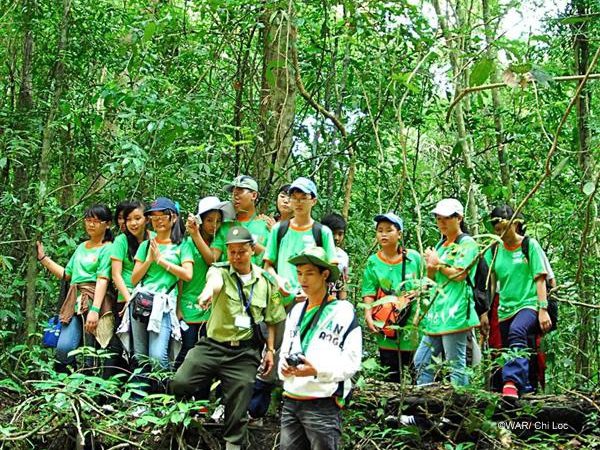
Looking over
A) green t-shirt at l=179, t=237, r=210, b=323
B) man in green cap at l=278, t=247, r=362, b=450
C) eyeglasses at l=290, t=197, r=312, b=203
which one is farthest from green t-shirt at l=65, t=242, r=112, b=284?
man in green cap at l=278, t=247, r=362, b=450

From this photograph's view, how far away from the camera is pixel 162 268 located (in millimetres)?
5598

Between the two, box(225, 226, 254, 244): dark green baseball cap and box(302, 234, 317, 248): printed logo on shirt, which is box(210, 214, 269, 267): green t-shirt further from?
box(225, 226, 254, 244): dark green baseball cap

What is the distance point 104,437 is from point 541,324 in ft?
11.1

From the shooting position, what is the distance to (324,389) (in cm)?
408

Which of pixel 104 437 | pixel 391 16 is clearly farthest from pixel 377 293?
pixel 391 16

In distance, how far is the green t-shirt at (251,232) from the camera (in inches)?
226

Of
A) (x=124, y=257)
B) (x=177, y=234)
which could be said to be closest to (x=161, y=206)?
(x=177, y=234)

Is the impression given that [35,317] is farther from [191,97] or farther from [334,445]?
[334,445]

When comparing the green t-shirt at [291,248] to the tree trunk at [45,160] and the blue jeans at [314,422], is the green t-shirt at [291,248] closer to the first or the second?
the blue jeans at [314,422]

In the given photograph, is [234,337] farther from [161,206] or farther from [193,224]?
[161,206]

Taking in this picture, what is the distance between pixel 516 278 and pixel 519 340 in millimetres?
502

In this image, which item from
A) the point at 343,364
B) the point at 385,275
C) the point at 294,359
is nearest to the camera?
the point at 294,359

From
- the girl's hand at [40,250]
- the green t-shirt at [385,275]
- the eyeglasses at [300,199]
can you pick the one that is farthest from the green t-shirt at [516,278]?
the girl's hand at [40,250]

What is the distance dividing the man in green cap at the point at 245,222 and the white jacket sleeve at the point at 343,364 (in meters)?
1.76
